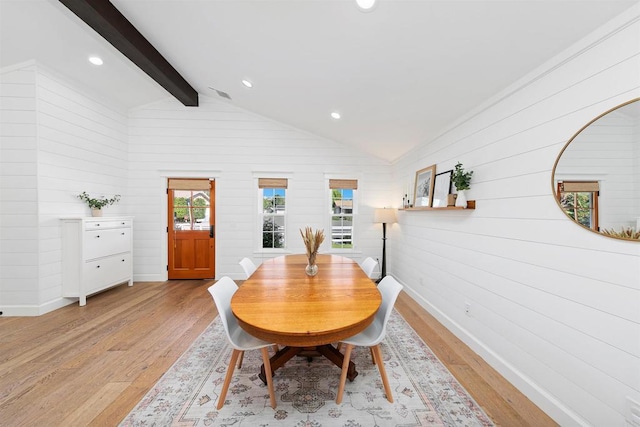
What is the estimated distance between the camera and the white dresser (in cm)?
335

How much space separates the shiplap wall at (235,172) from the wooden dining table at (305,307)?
232cm

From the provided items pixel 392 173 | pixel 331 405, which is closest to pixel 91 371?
pixel 331 405

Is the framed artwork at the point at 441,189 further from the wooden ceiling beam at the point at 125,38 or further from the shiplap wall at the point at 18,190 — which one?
the shiplap wall at the point at 18,190

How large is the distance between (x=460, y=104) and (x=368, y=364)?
263cm

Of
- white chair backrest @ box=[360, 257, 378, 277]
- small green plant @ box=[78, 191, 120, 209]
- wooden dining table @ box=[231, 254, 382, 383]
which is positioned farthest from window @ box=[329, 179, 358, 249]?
small green plant @ box=[78, 191, 120, 209]

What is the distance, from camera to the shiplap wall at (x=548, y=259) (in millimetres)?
1261

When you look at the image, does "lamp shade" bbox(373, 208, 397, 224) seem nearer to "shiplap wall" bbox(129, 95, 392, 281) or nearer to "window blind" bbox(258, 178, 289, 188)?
"shiplap wall" bbox(129, 95, 392, 281)

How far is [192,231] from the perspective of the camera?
4.71 meters

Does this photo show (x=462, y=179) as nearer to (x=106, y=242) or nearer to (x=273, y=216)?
(x=273, y=216)

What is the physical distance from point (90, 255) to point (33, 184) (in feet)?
3.61

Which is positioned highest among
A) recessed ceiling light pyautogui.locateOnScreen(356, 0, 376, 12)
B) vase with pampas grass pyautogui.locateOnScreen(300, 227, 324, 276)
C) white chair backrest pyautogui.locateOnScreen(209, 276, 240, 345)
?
recessed ceiling light pyautogui.locateOnScreen(356, 0, 376, 12)

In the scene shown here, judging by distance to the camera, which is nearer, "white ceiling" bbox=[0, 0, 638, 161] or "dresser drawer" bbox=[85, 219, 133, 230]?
"white ceiling" bbox=[0, 0, 638, 161]

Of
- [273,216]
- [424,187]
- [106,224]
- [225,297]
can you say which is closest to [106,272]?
[106,224]

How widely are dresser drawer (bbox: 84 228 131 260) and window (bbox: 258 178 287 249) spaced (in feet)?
7.48
